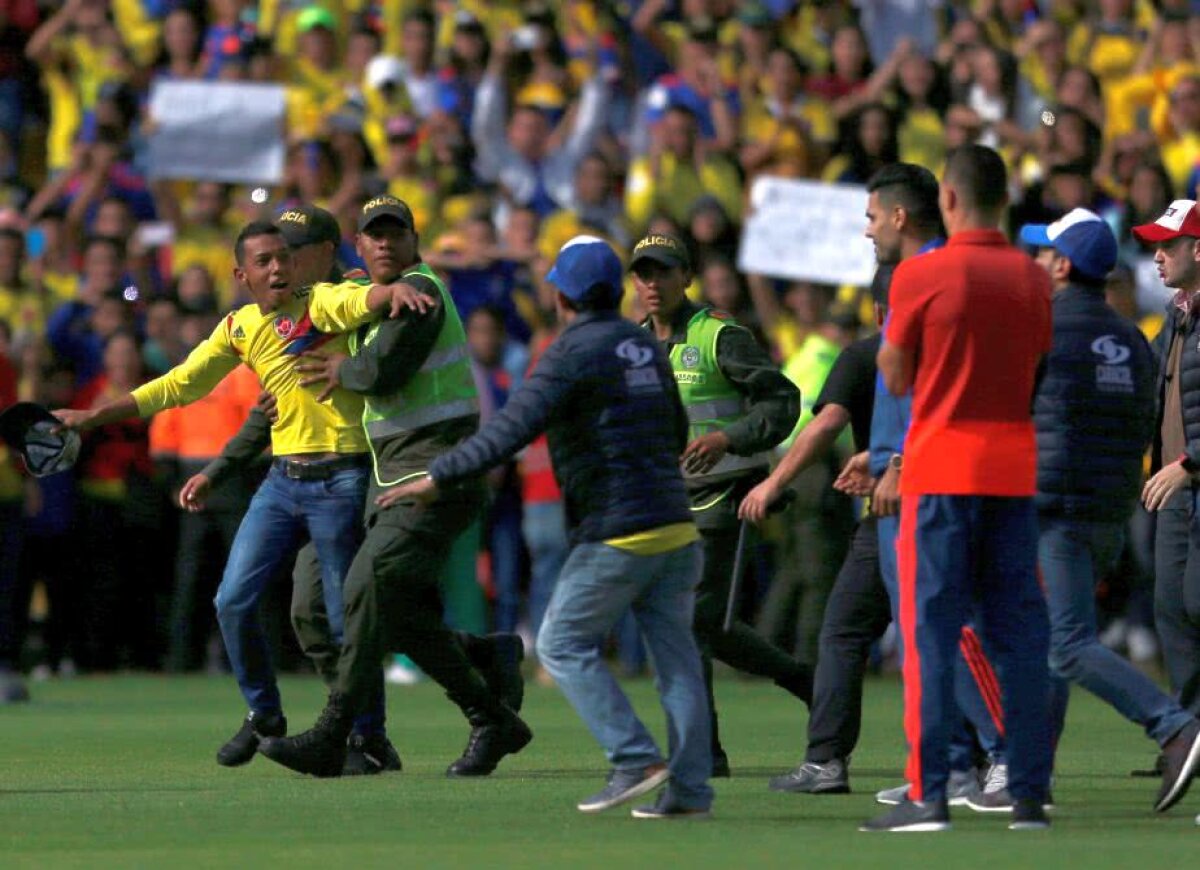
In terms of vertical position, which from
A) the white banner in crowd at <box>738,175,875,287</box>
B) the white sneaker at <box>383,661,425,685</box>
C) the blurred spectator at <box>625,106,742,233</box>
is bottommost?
the white sneaker at <box>383,661,425,685</box>

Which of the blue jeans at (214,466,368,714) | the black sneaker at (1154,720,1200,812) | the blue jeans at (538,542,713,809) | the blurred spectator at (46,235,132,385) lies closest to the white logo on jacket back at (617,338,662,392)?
the blue jeans at (538,542,713,809)

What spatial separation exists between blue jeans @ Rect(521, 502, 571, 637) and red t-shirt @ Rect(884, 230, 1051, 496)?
962 centimetres

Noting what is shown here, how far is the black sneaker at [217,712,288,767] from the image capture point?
38.4 ft

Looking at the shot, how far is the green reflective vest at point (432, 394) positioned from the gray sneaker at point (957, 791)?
2.35 metres

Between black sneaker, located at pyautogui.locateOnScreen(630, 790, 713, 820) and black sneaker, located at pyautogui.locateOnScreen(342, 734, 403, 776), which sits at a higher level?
black sneaker, located at pyautogui.locateOnScreen(630, 790, 713, 820)

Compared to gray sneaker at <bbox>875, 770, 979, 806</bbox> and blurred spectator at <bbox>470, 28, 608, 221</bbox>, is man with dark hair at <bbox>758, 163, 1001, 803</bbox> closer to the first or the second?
gray sneaker at <bbox>875, 770, 979, 806</bbox>

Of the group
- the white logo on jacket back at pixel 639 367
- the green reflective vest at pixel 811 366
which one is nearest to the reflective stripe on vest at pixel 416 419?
the white logo on jacket back at pixel 639 367

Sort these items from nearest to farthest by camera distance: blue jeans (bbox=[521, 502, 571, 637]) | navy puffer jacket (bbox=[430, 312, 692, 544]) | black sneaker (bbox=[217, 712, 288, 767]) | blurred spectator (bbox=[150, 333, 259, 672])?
navy puffer jacket (bbox=[430, 312, 692, 544]) < black sneaker (bbox=[217, 712, 288, 767]) < blurred spectator (bbox=[150, 333, 259, 672]) < blue jeans (bbox=[521, 502, 571, 637])

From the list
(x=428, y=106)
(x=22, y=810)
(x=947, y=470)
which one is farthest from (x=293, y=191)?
(x=947, y=470)

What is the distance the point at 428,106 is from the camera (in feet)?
70.2

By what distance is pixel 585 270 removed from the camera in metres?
9.43

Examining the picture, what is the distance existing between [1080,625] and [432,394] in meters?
2.75

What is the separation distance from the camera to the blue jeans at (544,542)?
18375 millimetres

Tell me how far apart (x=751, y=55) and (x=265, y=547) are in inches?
410
